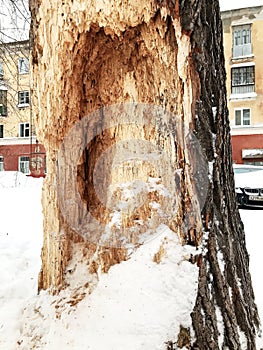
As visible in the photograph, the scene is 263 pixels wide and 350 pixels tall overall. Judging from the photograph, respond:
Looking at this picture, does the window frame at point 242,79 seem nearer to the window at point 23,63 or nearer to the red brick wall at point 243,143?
the red brick wall at point 243,143

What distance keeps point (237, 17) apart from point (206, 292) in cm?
1747

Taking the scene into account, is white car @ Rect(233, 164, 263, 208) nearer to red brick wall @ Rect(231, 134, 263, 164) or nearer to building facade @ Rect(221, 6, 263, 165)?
red brick wall @ Rect(231, 134, 263, 164)

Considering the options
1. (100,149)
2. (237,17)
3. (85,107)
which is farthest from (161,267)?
(237,17)

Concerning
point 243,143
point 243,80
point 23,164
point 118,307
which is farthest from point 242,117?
point 118,307

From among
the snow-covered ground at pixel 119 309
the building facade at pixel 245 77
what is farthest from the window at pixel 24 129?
the snow-covered ground at pixel 119 309

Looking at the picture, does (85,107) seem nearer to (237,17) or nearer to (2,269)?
(2,269)

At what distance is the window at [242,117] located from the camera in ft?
53.4

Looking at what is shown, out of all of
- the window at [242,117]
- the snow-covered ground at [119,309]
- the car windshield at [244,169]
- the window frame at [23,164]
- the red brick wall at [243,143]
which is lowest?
the snow-covered ground at [119,309]

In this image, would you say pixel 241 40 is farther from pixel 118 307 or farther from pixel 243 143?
pixel 118 307

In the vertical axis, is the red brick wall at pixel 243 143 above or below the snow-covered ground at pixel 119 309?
above

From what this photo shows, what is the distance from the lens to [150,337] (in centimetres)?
137

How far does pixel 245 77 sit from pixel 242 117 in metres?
1.93

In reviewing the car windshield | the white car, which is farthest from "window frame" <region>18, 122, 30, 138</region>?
the white car

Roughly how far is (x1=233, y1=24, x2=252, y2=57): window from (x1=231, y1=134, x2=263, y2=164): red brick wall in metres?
3.99
